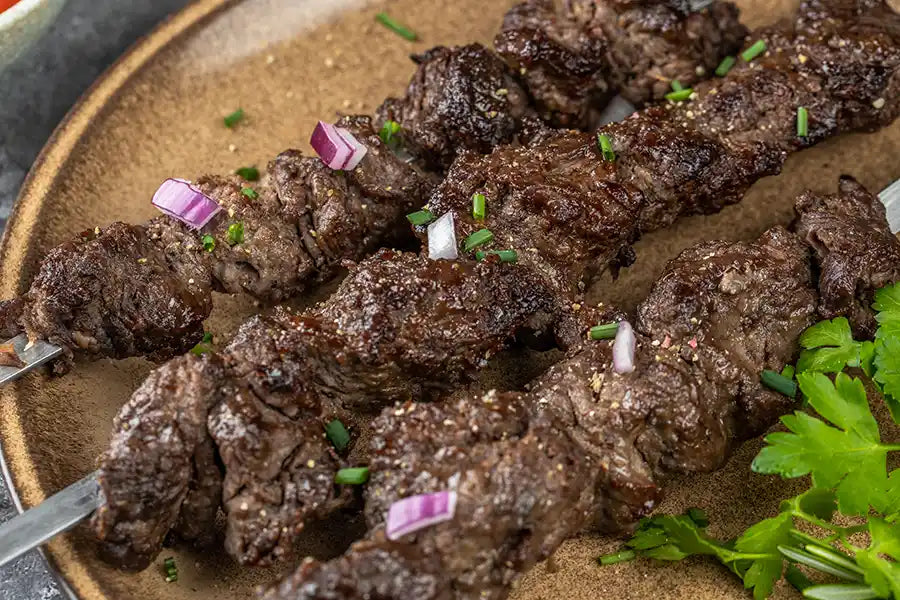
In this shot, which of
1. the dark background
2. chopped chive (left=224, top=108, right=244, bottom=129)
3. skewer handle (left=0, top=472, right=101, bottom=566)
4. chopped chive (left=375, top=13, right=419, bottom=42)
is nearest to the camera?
skewer handle (left=0, top=472, right=101, bottom=566)

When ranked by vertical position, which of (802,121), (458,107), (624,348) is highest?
(458,107)

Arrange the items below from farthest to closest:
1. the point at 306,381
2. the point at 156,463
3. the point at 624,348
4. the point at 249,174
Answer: the point at 249,174
the point at 624,348
the point at 306,381
the point at 156,463

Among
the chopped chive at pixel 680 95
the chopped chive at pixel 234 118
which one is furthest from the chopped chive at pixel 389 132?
the chopped chive at pixel 680 95

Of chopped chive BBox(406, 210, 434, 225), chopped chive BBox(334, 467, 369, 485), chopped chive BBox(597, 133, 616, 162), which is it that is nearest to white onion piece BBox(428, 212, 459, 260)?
chopped chive BBox(406, 210, 434, 225)

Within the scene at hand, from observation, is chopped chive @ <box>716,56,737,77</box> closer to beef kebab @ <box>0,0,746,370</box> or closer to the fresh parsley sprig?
beef kebab @ <box>0,0,746,370</box>

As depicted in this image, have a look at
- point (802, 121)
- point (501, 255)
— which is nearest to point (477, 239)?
point (501, 255)

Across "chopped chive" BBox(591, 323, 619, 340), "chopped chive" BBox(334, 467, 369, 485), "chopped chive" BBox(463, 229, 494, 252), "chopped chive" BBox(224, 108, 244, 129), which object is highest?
"chopped chive" BBox(224, 108, 244, 129)

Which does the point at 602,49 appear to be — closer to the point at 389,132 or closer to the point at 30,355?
the point at 389,132
